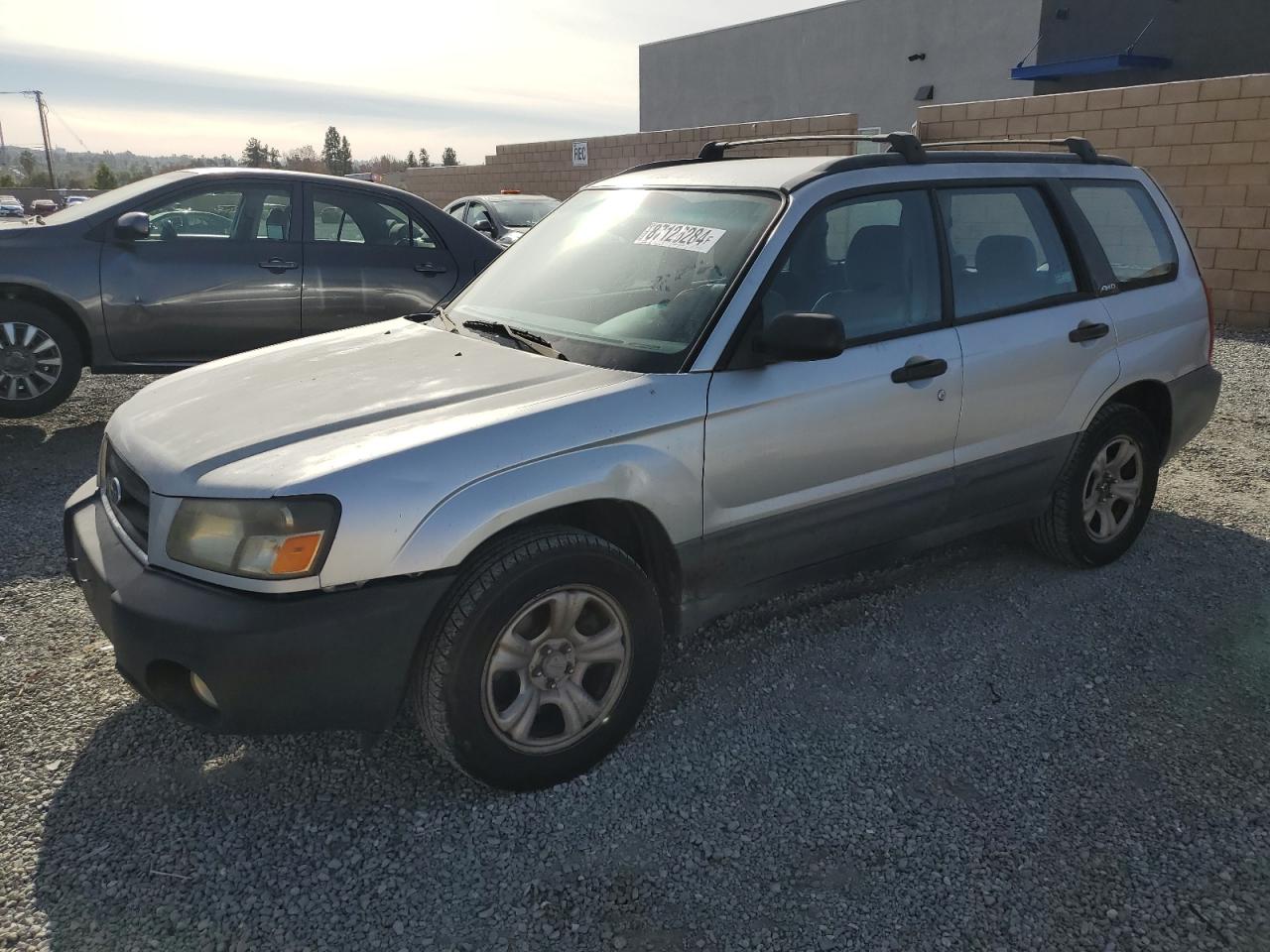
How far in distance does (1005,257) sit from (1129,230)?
34.7 inches

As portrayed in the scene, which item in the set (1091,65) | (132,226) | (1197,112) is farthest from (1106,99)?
(132,226)

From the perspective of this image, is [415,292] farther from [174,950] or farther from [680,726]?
[174,950]

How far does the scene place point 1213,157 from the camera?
10.6 meters

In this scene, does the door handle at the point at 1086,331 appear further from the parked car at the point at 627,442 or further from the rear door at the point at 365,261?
the rear door at the point at 365,261

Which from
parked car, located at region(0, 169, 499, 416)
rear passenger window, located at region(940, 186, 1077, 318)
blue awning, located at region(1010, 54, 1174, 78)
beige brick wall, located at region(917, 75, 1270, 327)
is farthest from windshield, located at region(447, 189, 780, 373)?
blue awning, located at region(1010, 54, 1174, 78)

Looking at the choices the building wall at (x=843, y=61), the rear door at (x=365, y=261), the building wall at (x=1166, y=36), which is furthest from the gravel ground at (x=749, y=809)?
the building wall at (x=843, y=61)

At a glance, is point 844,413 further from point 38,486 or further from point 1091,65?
point 1091,65

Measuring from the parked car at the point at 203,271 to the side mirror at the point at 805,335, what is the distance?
3.53 metres

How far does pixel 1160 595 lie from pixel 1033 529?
1.86 feet

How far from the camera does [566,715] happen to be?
2.82 m

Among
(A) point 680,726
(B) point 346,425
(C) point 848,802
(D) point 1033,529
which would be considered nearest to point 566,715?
(A) point 680,726

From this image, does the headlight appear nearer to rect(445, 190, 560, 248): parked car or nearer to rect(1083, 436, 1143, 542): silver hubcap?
rect(1083, 436, 1143, 542): silver hubcap

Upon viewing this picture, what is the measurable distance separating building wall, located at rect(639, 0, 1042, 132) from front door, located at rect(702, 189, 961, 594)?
73.8 ft

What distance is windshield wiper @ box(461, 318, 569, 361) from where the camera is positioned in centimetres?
317
